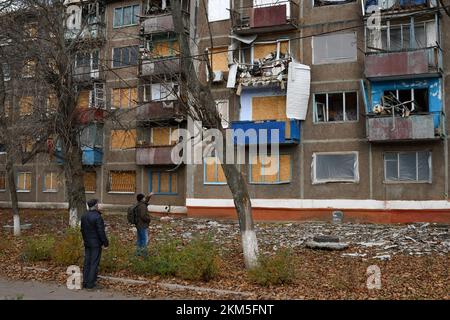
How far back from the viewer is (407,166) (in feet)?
73.4

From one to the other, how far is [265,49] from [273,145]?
4853mm

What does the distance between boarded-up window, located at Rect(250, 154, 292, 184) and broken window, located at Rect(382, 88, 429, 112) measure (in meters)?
5.26

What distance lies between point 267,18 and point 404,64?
22.4 feet

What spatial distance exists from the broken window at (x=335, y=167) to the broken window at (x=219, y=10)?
342 inches

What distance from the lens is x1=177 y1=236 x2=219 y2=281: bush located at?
10156mm

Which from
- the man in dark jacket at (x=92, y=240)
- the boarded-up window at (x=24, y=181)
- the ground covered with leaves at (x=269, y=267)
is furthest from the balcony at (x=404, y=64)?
the boarded-up window at (x=24, y=181)

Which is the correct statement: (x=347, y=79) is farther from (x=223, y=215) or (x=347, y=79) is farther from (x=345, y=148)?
(x=223, y=215)

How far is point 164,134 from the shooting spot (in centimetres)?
3028

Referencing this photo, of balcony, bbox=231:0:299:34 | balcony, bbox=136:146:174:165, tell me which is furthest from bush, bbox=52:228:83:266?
balcony, bbox=136:146:174:165

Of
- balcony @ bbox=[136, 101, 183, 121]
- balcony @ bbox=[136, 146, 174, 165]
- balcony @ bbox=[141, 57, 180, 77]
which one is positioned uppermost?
balcony @ bbox=[136, 101, 183, 121]

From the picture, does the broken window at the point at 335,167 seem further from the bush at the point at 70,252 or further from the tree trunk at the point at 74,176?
the bush at the point at 70,252

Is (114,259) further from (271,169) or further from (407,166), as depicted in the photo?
(407,166)

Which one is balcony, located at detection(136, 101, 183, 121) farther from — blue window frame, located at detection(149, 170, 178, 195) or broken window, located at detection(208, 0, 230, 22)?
broken window, located at detection(208, 0, 230, 22)

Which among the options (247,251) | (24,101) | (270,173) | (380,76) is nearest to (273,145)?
(270,173)
